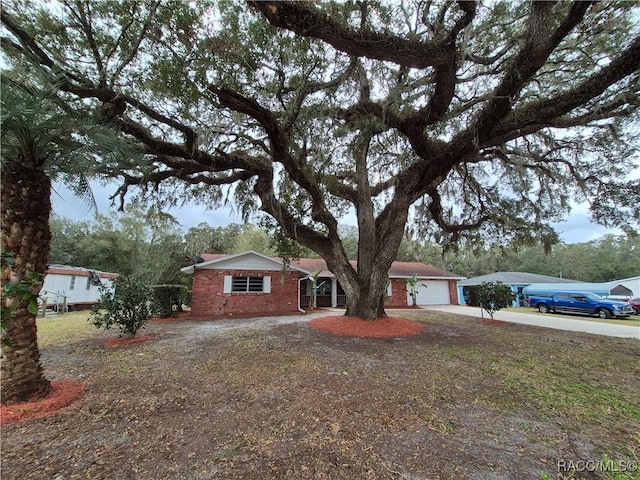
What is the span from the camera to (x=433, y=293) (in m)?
19.2

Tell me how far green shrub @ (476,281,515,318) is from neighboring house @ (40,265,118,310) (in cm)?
1610

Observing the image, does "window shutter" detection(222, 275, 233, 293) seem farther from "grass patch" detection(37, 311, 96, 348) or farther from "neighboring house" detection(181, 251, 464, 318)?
"grass patch" detection(37, 311, 96, 348)

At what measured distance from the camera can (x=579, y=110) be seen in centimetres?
639

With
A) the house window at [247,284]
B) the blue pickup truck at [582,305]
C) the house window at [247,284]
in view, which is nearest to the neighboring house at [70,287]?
the house window at [247,284]

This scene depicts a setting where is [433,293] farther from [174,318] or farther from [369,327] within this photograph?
[174,318]

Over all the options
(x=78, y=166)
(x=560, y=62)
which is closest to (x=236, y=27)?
(x=78, y=166)

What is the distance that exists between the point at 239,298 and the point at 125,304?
245 inches

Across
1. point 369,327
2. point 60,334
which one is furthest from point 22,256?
point 369,327

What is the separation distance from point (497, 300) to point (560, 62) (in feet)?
25.4

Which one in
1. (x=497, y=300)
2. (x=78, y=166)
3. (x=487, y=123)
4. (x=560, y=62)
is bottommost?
(x=497, y=300)

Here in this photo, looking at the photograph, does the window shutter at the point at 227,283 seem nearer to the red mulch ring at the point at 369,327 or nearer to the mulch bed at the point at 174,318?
the mulch bed at the point at 174,318

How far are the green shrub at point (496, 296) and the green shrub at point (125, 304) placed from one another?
454 inches

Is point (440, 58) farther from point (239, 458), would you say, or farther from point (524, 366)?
point (239, 458)

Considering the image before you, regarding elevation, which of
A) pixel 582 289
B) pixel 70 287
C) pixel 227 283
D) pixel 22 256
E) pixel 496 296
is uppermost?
pixel 22 256
